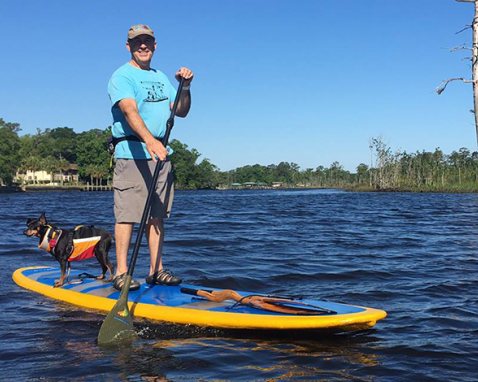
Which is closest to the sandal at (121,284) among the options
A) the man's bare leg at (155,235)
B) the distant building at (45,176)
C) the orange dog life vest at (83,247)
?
the man's bare leg at (155,235)

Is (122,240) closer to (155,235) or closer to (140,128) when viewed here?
(155,235)

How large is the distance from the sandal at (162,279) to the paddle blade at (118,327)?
988 millimetres

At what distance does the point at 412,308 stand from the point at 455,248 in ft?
16.6

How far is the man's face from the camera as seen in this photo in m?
4.87

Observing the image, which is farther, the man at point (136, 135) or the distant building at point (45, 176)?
the distant building at point (45, 176)

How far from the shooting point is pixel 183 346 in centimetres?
387

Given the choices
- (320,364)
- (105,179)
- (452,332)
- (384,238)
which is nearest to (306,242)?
(384,238)

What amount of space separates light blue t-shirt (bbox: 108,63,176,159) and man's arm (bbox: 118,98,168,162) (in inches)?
Result: 6.8

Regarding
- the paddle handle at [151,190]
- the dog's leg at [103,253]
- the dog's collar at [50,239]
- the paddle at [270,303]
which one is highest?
the paddle handle at [151,190]

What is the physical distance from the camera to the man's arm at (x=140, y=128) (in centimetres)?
423

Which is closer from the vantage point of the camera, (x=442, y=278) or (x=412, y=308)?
(x=412, y=308)

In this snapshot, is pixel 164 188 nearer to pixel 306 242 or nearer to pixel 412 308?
pixel 412 308

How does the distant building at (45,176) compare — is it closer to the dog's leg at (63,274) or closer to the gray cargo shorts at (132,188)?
the dog's leg at (63,274)

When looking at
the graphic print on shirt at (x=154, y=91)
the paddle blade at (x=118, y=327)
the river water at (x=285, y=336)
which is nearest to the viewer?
the river water at (x=285, y=336)
